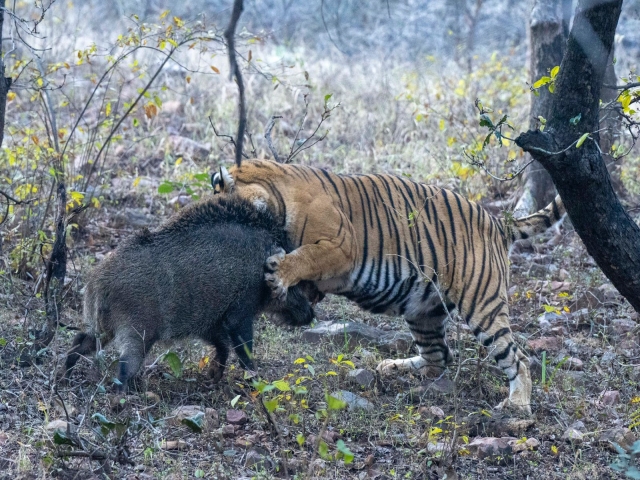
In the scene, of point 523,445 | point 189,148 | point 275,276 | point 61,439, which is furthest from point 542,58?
point 61,439

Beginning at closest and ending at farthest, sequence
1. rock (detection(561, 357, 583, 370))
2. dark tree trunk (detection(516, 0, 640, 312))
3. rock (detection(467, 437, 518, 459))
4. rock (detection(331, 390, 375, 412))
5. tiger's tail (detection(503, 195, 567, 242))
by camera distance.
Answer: dark tree trunk (detection(516, 0, 640, 312)) → rock (detection(467, 437, 518, 459)) → rock (detection(331, 390, 375, 412)) → rock (detection(561, 357, 583, 370)) → tiger's tail (detection(503, 195, 567, 242))

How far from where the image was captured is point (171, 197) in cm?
888

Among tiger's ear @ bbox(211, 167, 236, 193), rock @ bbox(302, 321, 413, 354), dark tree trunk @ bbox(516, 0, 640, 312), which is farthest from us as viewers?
rock @ bbox(302, 321, 413, 354)

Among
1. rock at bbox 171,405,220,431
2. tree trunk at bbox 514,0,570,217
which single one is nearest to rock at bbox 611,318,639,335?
tree trunk at bbox 514,0,570,217

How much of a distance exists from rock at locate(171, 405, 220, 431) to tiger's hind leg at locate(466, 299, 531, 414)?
1.77 metres

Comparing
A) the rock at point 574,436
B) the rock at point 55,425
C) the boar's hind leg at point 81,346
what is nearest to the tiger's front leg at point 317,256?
the boar's hind leg at point 81,346

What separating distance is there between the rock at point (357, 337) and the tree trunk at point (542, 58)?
2.43 meters

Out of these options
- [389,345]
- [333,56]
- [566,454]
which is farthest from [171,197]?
[333,56]

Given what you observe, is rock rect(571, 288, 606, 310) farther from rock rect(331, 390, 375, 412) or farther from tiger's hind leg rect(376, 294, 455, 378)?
rock rect(331, 390, 375, 412)

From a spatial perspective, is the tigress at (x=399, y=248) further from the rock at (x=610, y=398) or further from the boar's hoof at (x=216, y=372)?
the boar's hoof at (x=216, y=372)

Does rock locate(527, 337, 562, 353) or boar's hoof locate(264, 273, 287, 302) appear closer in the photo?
boar's hoof locate(264, 273, 287, 302)

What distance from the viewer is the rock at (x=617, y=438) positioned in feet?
14.5

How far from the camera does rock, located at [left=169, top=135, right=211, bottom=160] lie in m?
9.76

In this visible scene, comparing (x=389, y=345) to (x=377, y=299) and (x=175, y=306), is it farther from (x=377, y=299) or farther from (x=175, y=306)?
(x=175, y=306)
